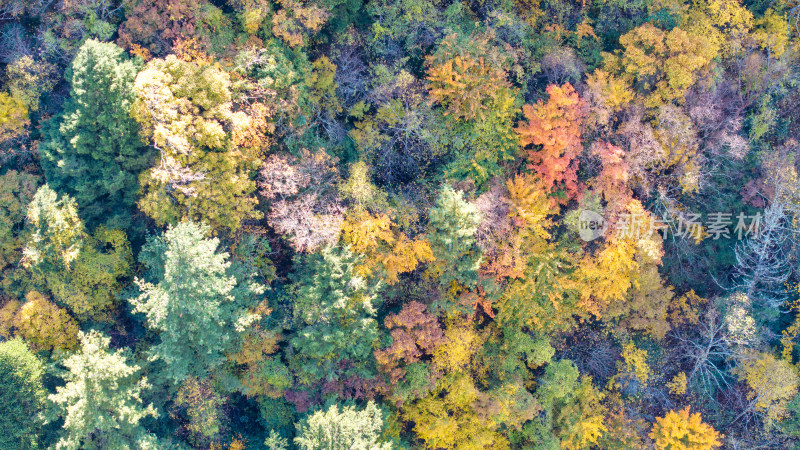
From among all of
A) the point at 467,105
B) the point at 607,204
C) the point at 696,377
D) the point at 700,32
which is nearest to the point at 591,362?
the point at 696,377

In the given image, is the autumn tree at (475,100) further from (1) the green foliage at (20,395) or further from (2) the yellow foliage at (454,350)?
(1) the green foliage at (20,395)

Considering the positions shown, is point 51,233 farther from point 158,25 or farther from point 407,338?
point 407,338

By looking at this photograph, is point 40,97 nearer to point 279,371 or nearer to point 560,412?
point 279,371

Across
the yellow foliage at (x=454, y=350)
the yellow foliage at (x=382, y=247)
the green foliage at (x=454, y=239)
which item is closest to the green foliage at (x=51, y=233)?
the yellow foliage at (x=382, y=247)

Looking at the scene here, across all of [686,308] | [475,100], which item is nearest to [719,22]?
[475,100]

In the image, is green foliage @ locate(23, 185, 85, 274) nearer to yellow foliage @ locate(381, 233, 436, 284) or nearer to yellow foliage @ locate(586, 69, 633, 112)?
yellow foliage @ locate(381, 233, 436, 284)

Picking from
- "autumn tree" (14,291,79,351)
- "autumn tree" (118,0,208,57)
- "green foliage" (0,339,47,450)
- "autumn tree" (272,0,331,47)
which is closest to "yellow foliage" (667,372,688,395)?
"autumn tree" (272,0,331,47)
